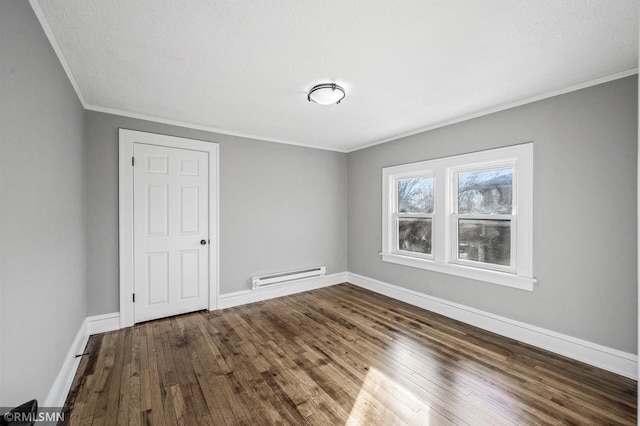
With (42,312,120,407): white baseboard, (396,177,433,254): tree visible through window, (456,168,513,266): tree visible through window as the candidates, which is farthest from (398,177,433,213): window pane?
(42,312,120,407): white baseboard

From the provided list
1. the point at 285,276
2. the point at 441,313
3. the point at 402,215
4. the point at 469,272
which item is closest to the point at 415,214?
the point at 402,215

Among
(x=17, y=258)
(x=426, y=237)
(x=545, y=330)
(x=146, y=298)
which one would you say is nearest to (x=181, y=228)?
(x=146, y=298)

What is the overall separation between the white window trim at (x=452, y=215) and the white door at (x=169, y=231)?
2.77m

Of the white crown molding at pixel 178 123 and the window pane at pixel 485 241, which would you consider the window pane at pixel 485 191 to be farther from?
the white crown molding at pixel 178 123

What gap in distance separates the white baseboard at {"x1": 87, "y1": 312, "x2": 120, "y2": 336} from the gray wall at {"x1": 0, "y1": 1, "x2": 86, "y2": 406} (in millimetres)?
789

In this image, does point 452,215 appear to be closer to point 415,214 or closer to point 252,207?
point 415,214

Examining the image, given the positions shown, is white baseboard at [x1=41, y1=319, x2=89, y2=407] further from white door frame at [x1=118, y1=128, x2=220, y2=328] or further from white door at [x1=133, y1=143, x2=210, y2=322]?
white door at [x1=133, y1=143, x2=210, y2=322]

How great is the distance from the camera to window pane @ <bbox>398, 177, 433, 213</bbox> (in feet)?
12.7

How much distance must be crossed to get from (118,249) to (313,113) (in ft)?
9.09

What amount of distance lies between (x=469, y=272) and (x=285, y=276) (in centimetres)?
261

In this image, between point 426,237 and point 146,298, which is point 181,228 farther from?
point 426,237

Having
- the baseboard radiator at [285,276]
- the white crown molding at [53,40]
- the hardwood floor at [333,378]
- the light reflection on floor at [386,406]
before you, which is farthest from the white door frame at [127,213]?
the light reflection on floor at [386,406]

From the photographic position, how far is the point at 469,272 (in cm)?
326

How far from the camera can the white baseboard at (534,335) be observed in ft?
7.38
